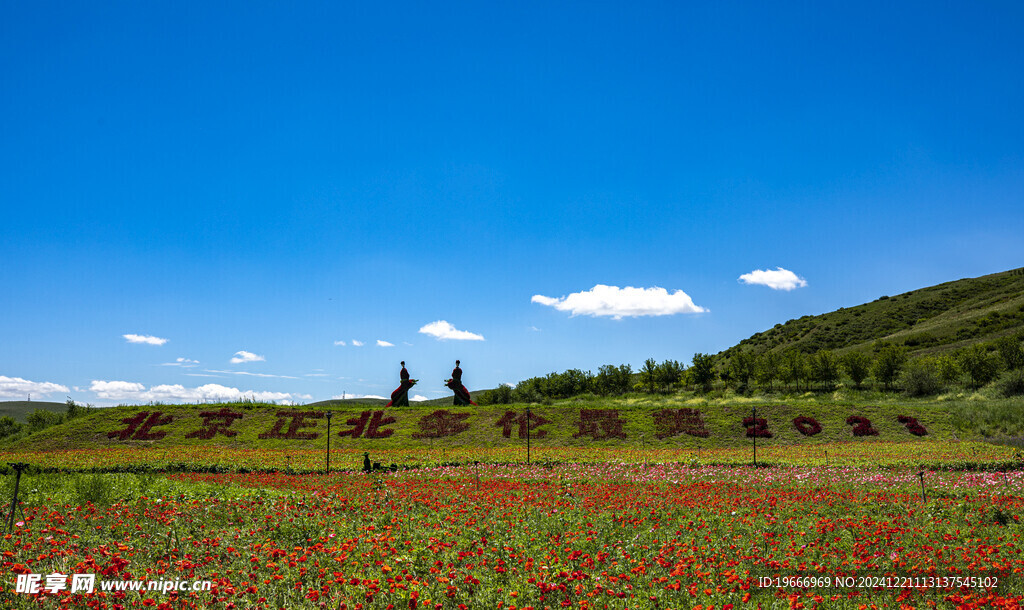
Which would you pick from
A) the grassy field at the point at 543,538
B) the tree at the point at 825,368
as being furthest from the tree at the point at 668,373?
the grassy field at the point at 543,538

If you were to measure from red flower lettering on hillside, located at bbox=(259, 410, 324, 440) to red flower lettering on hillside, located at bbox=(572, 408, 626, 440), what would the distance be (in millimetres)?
18758

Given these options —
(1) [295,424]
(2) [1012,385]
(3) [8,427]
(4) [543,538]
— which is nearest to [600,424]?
(1) [295,424]

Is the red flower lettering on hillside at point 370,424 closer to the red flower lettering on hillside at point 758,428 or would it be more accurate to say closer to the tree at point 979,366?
the red flower lettering on hillside at point 758,428

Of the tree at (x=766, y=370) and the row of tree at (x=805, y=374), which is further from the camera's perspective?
the tree at (x=766, y=370)

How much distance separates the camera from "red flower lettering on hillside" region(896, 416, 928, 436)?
3666 cm

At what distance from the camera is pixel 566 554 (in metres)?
8.13

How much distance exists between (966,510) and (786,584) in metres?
8.01

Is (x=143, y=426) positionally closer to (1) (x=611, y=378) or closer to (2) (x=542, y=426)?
(2) (x=542, y=426)

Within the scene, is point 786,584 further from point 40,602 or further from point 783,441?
point 783,441

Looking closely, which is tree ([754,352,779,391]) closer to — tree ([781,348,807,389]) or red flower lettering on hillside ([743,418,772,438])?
tree ([781,348,807,389])

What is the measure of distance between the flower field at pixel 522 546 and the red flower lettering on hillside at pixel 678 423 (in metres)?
21.6

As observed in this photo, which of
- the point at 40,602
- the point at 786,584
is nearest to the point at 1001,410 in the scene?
the point at 786,584

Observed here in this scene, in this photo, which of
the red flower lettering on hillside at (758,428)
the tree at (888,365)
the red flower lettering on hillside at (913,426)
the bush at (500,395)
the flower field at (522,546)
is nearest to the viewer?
the flower field at (522,546)

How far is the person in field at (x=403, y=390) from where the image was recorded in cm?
4784
